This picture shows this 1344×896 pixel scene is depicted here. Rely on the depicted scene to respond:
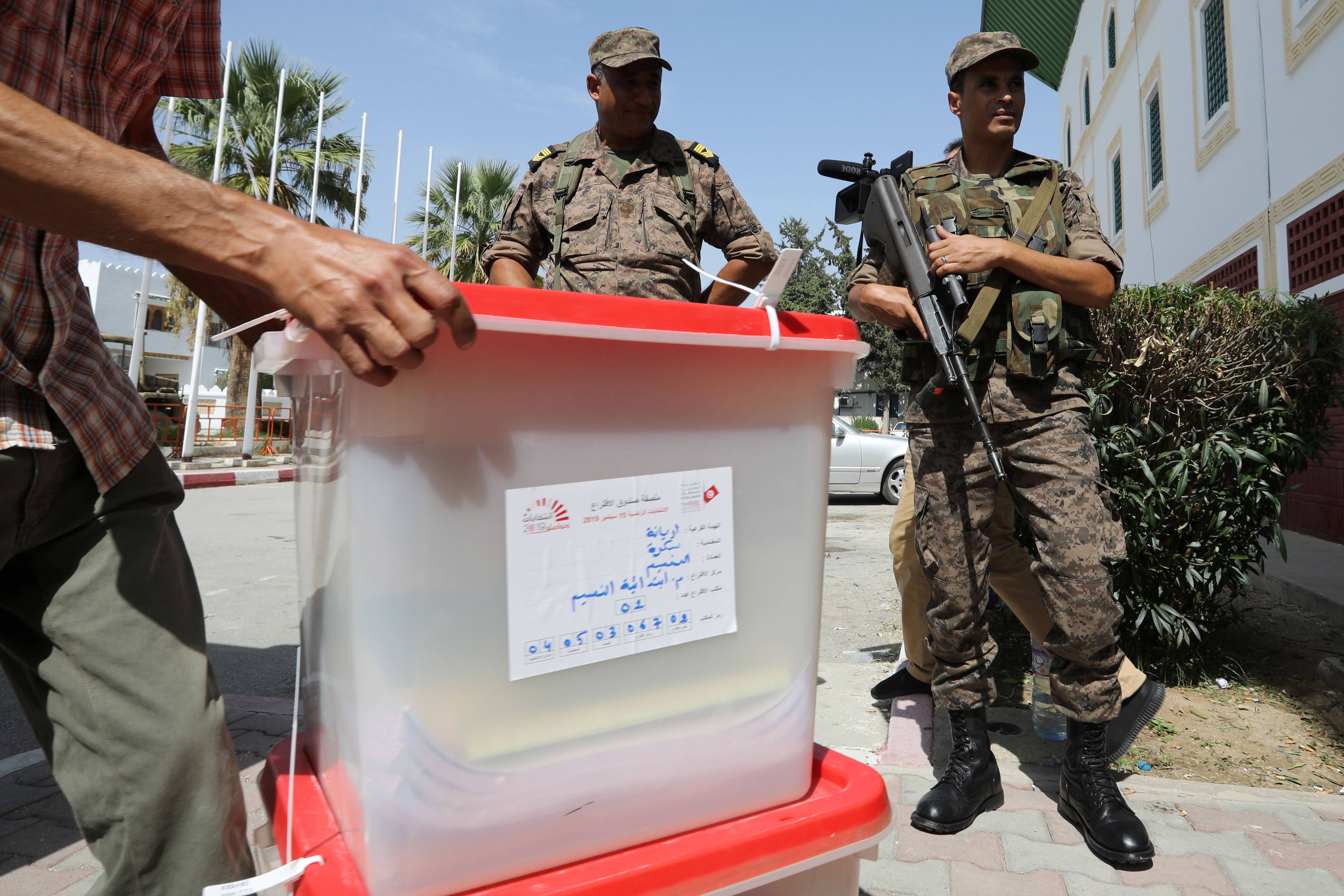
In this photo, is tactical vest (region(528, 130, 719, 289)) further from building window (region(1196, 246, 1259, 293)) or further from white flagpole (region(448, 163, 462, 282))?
white flagpole (region(448, 163, 462, 282))

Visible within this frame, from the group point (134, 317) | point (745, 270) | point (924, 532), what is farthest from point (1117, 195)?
point (134, 317)

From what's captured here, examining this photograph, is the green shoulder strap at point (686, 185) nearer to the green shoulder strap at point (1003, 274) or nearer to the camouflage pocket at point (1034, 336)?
the green shoulder strap at point (1003, 274)

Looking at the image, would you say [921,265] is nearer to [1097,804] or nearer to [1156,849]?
[1097,804]

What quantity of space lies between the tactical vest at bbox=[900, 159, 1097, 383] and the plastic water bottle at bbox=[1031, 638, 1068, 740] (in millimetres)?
932

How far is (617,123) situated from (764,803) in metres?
2.50

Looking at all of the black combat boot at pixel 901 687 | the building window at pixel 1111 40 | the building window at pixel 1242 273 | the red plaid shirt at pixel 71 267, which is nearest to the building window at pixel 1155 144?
the building window at pixel 1111 40

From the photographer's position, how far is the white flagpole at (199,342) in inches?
541

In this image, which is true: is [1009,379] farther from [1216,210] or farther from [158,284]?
[158,284]

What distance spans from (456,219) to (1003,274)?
20.0m

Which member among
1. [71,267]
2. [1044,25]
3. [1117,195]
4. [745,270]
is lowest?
[71,267]

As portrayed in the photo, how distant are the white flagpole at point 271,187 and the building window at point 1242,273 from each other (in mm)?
13718

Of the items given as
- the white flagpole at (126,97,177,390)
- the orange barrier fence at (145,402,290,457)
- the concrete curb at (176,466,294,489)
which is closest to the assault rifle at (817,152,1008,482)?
the concrete curb at (176,466,294,489)

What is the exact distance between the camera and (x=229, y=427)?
75.6 ft

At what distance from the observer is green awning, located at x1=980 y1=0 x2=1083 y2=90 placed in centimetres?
1619
